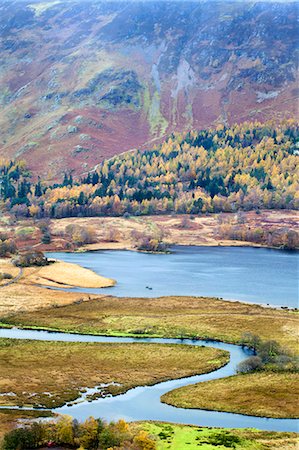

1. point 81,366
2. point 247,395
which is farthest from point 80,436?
point 81,366

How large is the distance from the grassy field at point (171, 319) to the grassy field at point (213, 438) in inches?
1276

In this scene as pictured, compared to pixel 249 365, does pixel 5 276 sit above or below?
above

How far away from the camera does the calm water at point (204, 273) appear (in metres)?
137

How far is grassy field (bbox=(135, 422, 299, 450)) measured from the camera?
60400mm

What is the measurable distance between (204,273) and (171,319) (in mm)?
47935

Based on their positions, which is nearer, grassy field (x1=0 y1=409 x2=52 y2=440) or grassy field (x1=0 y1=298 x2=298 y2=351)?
grassy field (x1=0 y1=409 x2=52 y2=440)

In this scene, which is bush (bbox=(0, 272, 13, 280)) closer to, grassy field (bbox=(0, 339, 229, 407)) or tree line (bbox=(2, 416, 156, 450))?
grassy field (bbox=(0, 339, 229, 407))

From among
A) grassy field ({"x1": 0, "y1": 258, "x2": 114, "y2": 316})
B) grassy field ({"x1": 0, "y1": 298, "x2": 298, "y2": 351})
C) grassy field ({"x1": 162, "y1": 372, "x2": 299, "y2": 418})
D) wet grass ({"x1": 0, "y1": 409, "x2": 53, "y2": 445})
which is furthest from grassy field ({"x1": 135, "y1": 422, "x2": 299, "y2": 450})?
grassy field ({"x1": 0, "y1": 258, "x2": 114, "y2": 316})

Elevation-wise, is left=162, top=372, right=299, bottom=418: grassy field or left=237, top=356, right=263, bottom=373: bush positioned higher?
left=237, top=356, right=263, bottom=373: bush

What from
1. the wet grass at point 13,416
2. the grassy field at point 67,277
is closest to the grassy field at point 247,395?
the wet grass at point 13,416

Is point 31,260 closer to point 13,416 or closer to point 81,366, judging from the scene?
point 81,366

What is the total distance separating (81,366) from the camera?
87.1 metres

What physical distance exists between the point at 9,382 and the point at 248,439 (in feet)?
102

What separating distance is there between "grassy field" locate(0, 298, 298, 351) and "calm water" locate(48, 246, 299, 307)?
8.70 meters
